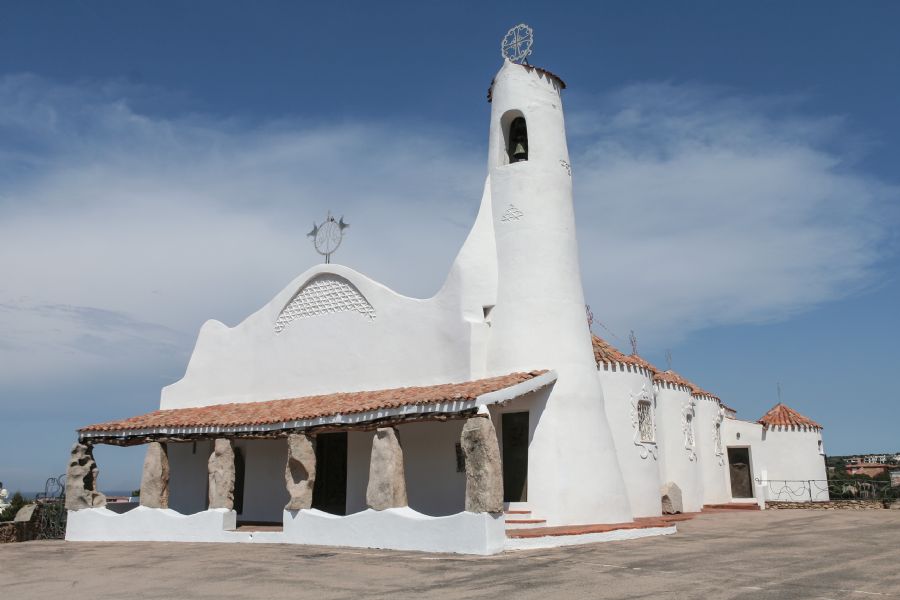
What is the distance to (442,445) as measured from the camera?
53.2ft

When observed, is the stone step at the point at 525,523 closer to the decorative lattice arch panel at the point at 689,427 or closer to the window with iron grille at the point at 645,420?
the window with iron grille at the point at 645,420

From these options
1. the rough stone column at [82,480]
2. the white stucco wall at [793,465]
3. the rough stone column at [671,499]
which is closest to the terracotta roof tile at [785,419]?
the white stucco wall at [793,465]

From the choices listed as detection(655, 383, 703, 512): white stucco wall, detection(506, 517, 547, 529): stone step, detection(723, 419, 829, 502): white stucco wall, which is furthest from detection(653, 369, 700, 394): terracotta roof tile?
detection(506, 517, 547, 529): stone step

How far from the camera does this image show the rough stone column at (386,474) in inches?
545

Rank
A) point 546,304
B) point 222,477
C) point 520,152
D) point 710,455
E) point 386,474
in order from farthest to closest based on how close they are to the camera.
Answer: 1. point 710,455
2. point 520,152
3. point 222,477
4. point 546,304
5. point 386,474

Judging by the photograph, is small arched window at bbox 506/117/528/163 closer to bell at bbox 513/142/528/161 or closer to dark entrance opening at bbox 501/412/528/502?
bell at bbox 513/142/528/161

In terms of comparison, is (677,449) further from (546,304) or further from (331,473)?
(331,473)

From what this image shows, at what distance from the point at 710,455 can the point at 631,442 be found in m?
8.14

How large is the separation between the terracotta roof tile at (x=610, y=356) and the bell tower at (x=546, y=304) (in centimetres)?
212

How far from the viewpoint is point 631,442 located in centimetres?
1822

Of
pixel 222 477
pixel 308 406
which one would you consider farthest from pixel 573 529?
pixel 222 477

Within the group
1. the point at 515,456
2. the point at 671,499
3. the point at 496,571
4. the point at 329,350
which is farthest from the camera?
the point at 671,499

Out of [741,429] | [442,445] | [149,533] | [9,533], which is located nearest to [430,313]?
[442,445]

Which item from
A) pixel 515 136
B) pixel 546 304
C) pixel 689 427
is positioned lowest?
pixel 689 427
